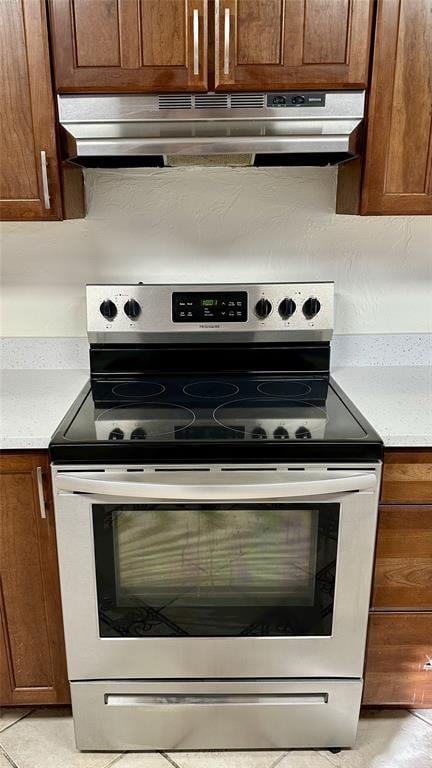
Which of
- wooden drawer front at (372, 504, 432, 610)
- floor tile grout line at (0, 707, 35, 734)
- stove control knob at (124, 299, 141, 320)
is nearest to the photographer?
wooden drawer front at (372, 504, 432, 610)

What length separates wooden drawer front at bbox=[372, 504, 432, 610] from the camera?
1.47 m

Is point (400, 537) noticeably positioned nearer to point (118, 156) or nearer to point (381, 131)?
point (381, 131)

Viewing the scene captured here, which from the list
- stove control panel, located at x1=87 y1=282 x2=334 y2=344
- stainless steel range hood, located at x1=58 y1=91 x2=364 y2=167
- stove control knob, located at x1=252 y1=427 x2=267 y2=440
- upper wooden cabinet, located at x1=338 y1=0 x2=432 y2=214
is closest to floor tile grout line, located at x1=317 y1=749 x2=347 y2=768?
stove control knob, located at x1=252 y1=427 x2=267 y2=440

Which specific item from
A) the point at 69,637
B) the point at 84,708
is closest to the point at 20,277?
the point at 69,637

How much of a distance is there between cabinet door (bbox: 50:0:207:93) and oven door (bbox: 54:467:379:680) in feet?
3.18

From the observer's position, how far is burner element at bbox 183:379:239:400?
5.55ft

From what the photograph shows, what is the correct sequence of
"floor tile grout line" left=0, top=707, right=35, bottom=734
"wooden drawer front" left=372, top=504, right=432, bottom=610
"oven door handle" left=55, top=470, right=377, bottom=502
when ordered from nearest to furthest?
1. "oven door handle" left=55, top=470, right=377, bottom=502
2. "wooden drawer front" left=372, top=504, right=432, bottom=610
3. "floor tile grout line" left=0, top=707, right=35, bottom=734

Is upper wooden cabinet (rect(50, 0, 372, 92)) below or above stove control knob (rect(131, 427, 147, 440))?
above

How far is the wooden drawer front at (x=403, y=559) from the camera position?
1469mm

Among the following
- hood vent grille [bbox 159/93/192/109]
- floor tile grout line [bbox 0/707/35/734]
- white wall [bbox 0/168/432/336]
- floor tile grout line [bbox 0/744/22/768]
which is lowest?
floor tile grout line [bbox 0/707/35/734]

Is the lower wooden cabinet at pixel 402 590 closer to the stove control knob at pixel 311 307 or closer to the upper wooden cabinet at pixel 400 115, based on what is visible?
the stove control knob at pixel 311 307

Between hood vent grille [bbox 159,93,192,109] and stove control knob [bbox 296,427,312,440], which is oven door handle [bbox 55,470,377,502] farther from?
hood vent grille [bbox 159,93,192,109]

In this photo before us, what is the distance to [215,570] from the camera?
1.45 meters

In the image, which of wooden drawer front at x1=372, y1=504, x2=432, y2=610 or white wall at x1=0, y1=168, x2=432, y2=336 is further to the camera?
white wall at x1=0, y1=168, x2=432, y2=336
